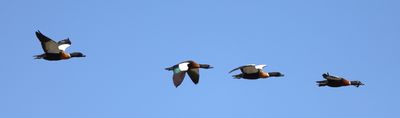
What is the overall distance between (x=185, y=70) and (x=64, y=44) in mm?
7704

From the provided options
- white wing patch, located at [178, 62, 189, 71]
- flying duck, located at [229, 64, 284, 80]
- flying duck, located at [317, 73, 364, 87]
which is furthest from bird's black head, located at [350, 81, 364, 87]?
white wing patch, located at [178, 62, 189, 71]

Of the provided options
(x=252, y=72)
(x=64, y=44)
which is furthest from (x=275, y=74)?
(x=64, y=44)

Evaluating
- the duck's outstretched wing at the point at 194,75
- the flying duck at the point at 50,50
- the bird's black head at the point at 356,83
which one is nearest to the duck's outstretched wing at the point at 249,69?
the duck's outstretched wing at the point at 194,75

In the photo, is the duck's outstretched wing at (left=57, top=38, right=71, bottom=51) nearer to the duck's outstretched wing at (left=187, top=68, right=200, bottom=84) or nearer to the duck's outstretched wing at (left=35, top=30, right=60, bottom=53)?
the duck's outstretched wing at (left=35, top=30, right=60, bottom=53)

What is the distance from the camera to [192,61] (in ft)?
237

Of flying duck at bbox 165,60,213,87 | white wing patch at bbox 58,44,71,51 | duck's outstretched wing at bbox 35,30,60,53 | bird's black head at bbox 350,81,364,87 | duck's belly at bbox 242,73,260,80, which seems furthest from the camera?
white wing patch at bbox 58,44,71,51

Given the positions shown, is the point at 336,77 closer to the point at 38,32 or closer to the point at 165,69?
the point at 165,69

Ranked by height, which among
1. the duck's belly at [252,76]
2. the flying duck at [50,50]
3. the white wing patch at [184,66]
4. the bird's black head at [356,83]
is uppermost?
the flying duck at [50,50]

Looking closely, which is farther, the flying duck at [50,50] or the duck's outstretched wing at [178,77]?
the flying duck at [50,50]

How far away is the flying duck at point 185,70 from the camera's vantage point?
6994cm

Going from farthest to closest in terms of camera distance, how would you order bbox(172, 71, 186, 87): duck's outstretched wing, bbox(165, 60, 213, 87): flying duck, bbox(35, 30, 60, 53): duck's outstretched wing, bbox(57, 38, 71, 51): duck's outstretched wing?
1. bbox(57, 38, 71, 51): duck's outstretched wing
2. bbox(35, 30, 60, 53): duck's outstretched wing
3. bbox(165, 60, 213, 87): flying duck
4. bbox(172, 71, 186, 87): duck's outstretched wing

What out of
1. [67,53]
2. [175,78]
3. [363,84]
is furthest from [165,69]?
[363,84]

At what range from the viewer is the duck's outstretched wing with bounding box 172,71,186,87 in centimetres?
6919

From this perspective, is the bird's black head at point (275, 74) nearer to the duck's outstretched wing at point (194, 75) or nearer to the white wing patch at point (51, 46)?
the duck's outstretched wing at point (194, 75)
